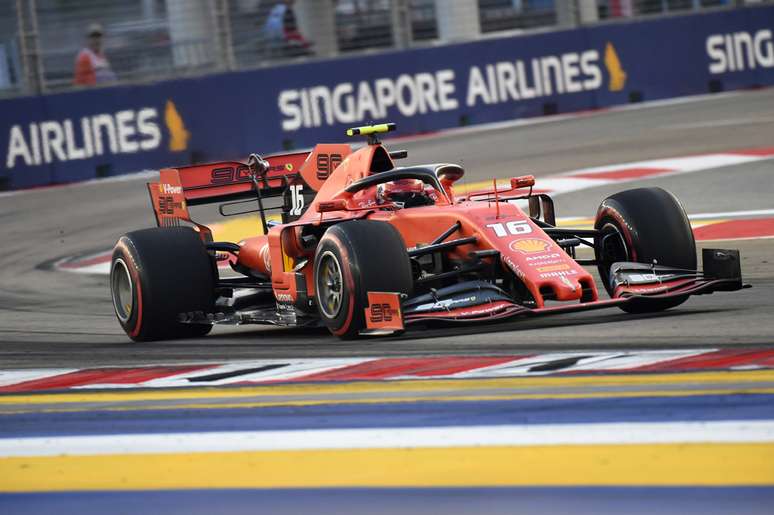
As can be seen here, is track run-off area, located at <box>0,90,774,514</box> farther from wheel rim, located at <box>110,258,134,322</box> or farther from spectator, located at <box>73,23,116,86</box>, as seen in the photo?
spectator, located at <box>73,23,116,86</box>

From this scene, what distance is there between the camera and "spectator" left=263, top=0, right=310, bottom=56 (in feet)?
62.8

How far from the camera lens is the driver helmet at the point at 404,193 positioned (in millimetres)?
8352

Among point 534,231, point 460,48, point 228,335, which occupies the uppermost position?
point 460,48

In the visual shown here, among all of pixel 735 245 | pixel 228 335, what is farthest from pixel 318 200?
pixel 735 245

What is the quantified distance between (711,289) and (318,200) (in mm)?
2507

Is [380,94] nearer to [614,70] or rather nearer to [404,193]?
[614,70]

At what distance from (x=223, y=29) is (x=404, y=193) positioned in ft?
36.1

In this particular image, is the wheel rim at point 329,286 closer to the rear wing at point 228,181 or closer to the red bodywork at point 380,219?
the red bodywork at point 380,219

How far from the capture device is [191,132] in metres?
18.5

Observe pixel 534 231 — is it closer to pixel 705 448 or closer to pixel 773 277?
pixel 773 277

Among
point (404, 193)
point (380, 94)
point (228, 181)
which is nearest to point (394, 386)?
point (404, 193)

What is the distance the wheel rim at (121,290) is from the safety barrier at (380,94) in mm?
8935

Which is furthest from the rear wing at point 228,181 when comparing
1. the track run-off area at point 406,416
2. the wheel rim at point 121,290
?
the track run-off area at point 406,416

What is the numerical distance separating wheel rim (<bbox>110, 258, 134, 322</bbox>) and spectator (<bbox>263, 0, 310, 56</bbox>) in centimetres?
1030
